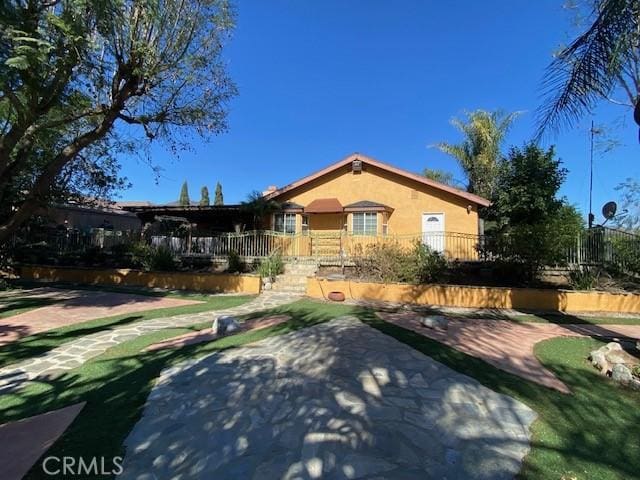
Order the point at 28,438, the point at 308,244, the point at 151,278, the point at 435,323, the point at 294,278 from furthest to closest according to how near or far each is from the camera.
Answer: the point at 308,244
the point at 151,278
the point at 294,278
the point at 435,323
the point at 28,438

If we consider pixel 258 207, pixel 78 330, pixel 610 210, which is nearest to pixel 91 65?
pixel 78 330

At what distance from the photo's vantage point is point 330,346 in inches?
233

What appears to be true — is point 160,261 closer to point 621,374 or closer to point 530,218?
point 621,374

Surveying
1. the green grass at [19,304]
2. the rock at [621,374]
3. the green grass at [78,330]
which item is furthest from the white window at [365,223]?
the rock at [621,374]

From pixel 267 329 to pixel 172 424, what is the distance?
374 cm

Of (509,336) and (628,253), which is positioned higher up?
(628,253)

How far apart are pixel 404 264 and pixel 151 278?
10.4m

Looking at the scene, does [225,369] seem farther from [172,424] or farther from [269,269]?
[269,269]

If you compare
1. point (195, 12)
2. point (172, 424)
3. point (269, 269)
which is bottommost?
point (172, 424)

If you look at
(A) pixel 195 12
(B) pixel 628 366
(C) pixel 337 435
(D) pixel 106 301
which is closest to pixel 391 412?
(C) pixel 337 435

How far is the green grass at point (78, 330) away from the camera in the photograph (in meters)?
6.17

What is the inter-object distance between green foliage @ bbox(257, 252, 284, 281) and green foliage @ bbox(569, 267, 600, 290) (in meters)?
9.92

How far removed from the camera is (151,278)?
14984 millimetres

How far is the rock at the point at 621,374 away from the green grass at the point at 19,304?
12461 millimetres
